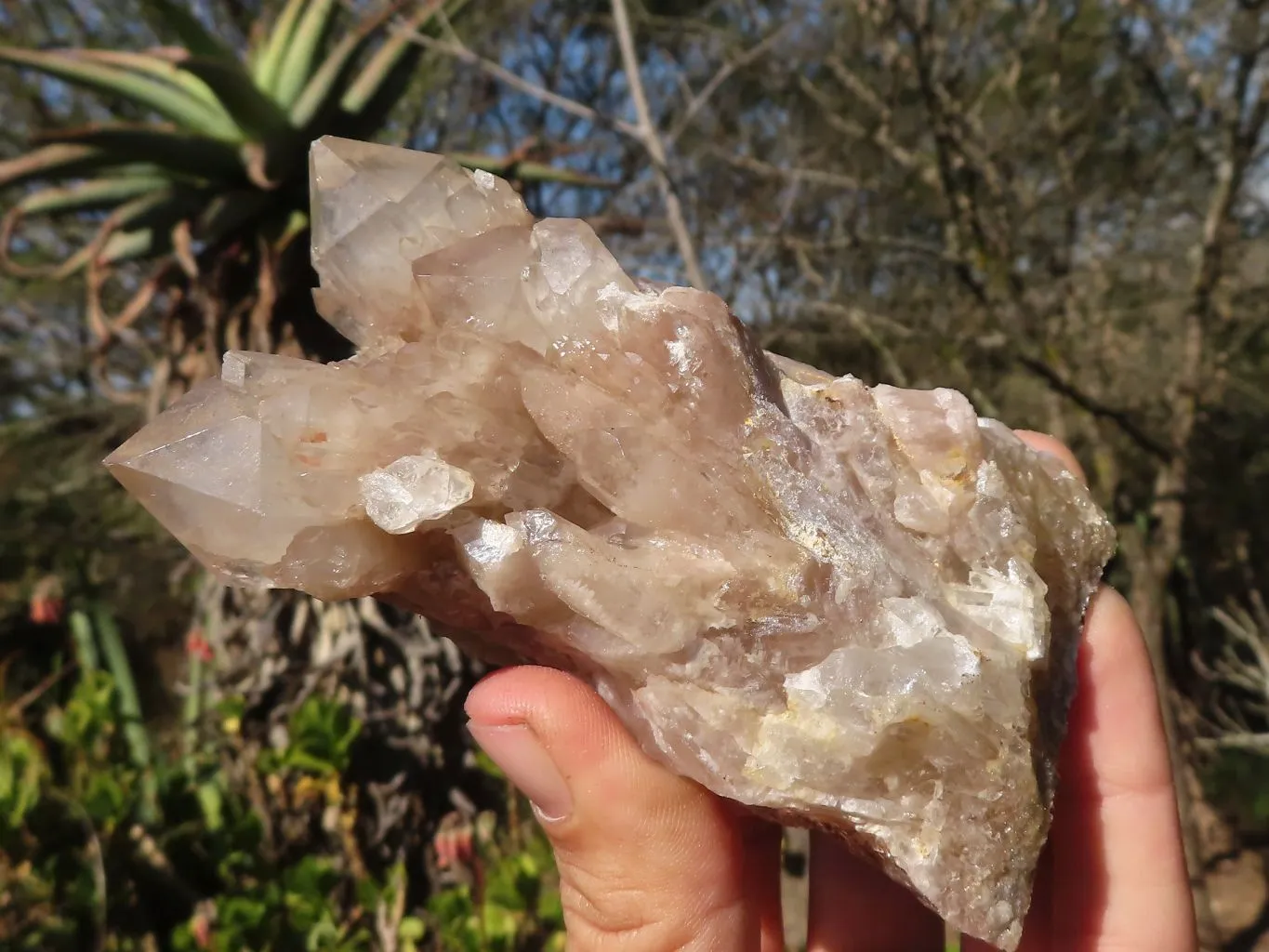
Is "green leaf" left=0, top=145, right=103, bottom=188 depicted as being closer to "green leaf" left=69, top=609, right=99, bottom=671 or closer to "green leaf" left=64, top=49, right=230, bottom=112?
"green leaf" left=64, top=49, right=230, bottom=112

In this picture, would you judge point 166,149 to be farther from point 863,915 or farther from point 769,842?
point 863,915

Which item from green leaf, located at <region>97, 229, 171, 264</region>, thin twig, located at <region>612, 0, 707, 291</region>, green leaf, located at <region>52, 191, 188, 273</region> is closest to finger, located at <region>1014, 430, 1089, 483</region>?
thin twig, located at <region>612, 0, 707, 291</region>

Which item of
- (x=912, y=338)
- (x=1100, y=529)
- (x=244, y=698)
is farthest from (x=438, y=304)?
(x=912, y=338)

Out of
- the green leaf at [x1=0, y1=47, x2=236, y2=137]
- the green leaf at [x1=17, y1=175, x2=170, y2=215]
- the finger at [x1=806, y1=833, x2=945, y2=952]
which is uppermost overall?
the green leaf at [x1=0, y1=47, x2=236, y2=137]

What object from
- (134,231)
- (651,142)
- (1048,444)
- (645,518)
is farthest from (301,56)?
(1048,444)

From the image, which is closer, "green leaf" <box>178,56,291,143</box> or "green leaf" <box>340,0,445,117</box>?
"green leaf" <box>178,56,291,143</box>

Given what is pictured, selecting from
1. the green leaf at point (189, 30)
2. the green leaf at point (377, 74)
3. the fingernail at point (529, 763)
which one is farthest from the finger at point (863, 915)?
the green leaf at point (189, 30)
